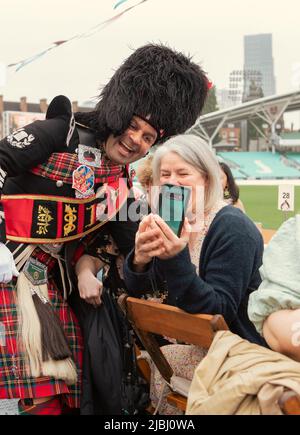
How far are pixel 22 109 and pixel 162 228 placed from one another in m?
47.3

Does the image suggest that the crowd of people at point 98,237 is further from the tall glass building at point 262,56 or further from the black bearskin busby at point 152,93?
the tall glass building at point 262,56

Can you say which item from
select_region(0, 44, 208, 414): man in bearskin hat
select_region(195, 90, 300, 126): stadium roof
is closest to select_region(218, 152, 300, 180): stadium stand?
select_region(195, 90, 300, 126): stadium roof

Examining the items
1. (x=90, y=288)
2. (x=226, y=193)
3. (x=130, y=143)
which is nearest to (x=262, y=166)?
(x=226, y=193)

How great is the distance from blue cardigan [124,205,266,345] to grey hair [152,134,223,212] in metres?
0.09

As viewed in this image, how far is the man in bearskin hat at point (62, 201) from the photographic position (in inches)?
71.4

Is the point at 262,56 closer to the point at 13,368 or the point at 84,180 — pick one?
the point at 84,180

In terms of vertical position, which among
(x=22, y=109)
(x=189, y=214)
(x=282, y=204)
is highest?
(x=22, y=109)

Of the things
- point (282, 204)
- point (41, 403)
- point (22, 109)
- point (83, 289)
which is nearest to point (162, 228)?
point (83, 289)

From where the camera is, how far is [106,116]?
1.98 metres

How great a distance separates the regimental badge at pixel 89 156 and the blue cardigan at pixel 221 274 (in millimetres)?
431

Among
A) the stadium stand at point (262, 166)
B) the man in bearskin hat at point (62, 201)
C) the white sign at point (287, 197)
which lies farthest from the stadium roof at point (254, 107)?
the man in bearskin hat at point (62, 201)

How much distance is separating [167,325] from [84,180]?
2.20 feet

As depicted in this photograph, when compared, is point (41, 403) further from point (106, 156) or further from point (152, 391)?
point (106, 156)

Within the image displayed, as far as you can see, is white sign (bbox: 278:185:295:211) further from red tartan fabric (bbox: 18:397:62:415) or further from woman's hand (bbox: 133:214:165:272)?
woman's hand (bbox: 133:214:165:272)
